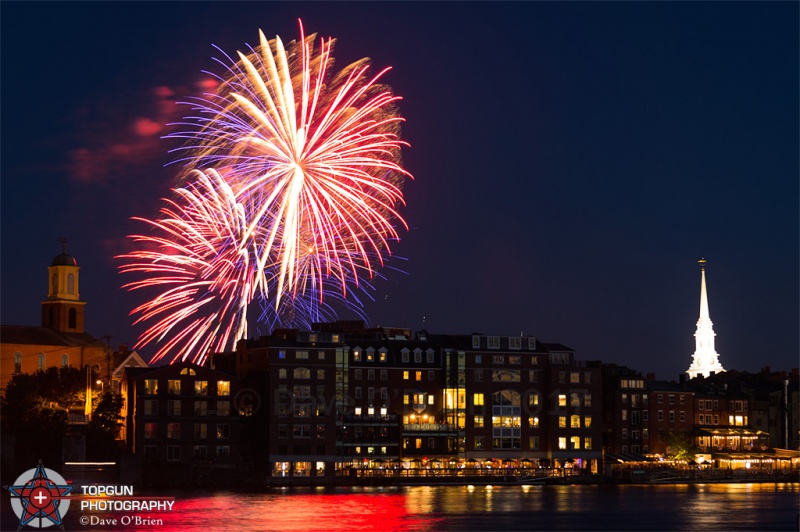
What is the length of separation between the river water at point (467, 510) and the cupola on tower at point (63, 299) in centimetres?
3676

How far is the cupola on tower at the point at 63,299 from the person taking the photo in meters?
143

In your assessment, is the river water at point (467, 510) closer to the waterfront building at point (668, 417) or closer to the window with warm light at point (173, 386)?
the window with warm light at point (173, 386)

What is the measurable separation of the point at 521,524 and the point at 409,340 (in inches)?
1820

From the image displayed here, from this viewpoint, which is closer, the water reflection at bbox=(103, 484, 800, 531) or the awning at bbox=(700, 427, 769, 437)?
the water reflection at bbox=(103, 484, 800, 531)

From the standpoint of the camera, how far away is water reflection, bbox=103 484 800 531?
90.8 m

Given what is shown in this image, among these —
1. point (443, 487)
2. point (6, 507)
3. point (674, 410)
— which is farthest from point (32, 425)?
point (674, 410)

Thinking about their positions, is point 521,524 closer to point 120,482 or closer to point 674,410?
point 120,482

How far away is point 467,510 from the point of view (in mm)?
101500

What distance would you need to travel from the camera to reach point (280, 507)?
101 m

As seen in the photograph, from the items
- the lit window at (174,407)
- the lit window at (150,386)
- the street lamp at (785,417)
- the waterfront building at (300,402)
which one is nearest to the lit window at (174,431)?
the lit window at (174,407)

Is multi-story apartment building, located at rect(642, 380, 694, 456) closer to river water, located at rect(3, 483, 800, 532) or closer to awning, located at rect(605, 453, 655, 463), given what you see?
awning, located at rect(605, 453, 655, 463)

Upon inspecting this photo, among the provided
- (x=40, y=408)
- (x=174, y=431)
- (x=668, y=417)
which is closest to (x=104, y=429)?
(x=40, y=408)

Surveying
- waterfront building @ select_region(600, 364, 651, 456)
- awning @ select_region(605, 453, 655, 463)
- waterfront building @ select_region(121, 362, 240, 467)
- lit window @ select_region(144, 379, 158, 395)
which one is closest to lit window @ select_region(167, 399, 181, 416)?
waterfront building @ select_region(121, 362, 240, 467)

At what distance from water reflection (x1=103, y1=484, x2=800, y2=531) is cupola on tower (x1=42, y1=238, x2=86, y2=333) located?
37203 mm
